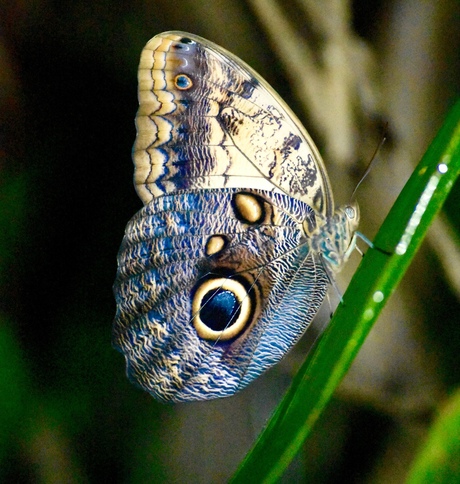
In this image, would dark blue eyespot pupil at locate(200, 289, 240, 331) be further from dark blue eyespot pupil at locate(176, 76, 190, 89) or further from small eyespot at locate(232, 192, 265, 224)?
dark blue eyespot pupil at locate(176, 76, 190, 89)

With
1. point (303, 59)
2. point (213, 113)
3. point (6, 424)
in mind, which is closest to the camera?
point (213, 113)

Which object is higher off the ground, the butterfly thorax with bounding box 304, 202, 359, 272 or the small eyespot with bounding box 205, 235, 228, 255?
the butterfly thorax with bounding box 304, 202, 359, 272

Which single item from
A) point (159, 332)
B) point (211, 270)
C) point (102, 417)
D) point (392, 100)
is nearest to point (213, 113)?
point (211, 270)

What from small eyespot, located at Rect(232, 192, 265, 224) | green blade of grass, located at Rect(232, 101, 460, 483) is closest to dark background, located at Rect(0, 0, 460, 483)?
small eyespot, located at Rect(232, 192, 265, 224)

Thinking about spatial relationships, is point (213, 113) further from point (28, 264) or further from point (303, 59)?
point (28, 264)

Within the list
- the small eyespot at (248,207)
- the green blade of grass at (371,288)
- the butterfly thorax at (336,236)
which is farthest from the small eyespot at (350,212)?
the green blade of grass at (371,288)

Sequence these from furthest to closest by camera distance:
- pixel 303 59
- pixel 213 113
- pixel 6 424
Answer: pixel 303 59 → pixel 6 424 → pixel 213 113

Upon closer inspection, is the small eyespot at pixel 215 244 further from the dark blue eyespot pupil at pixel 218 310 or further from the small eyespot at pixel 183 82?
the small eyespot at pixel 183 82
